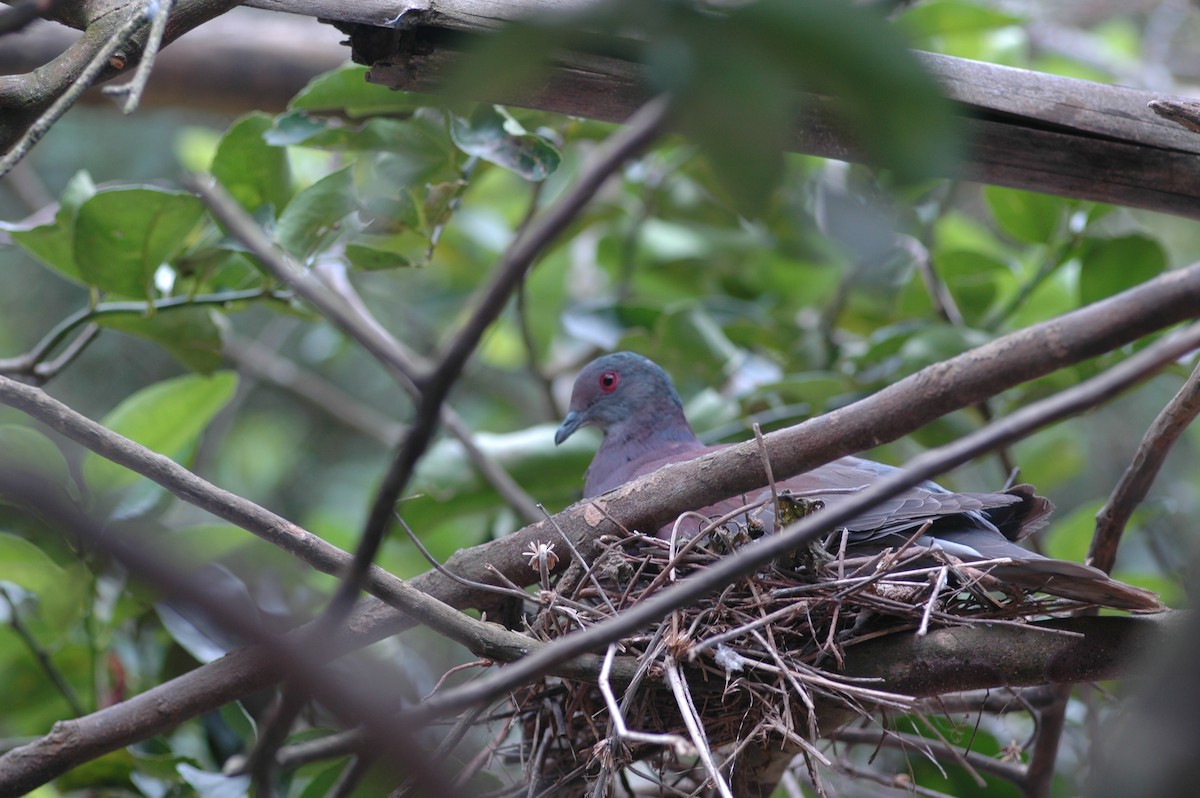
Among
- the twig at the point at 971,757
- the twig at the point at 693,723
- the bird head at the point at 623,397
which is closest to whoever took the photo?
the twig at the point at 693,723

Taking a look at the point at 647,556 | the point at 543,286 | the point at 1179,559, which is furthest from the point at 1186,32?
the point at 647,556

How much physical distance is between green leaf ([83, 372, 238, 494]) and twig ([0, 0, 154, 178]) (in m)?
1.06

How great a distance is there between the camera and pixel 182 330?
2.38 metres

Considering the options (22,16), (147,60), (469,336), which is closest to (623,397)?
(147,60)

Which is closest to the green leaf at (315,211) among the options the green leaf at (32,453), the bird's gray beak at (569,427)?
the green leaf at (32,453)

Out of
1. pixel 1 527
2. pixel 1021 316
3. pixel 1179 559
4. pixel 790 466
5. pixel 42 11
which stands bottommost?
pixel 1179 559

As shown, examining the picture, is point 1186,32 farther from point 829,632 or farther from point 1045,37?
point 829,632

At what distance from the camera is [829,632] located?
5.76 ft

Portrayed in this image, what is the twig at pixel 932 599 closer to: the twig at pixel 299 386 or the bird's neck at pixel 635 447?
the bird's neck at pixel 635 447

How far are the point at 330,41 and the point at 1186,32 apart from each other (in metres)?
5.01

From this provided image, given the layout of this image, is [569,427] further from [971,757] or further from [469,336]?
[469,336]

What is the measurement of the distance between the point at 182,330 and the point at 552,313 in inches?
61.8

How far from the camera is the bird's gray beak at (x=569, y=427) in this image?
9.61 feet

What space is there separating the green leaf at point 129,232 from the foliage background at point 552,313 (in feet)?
0.08
